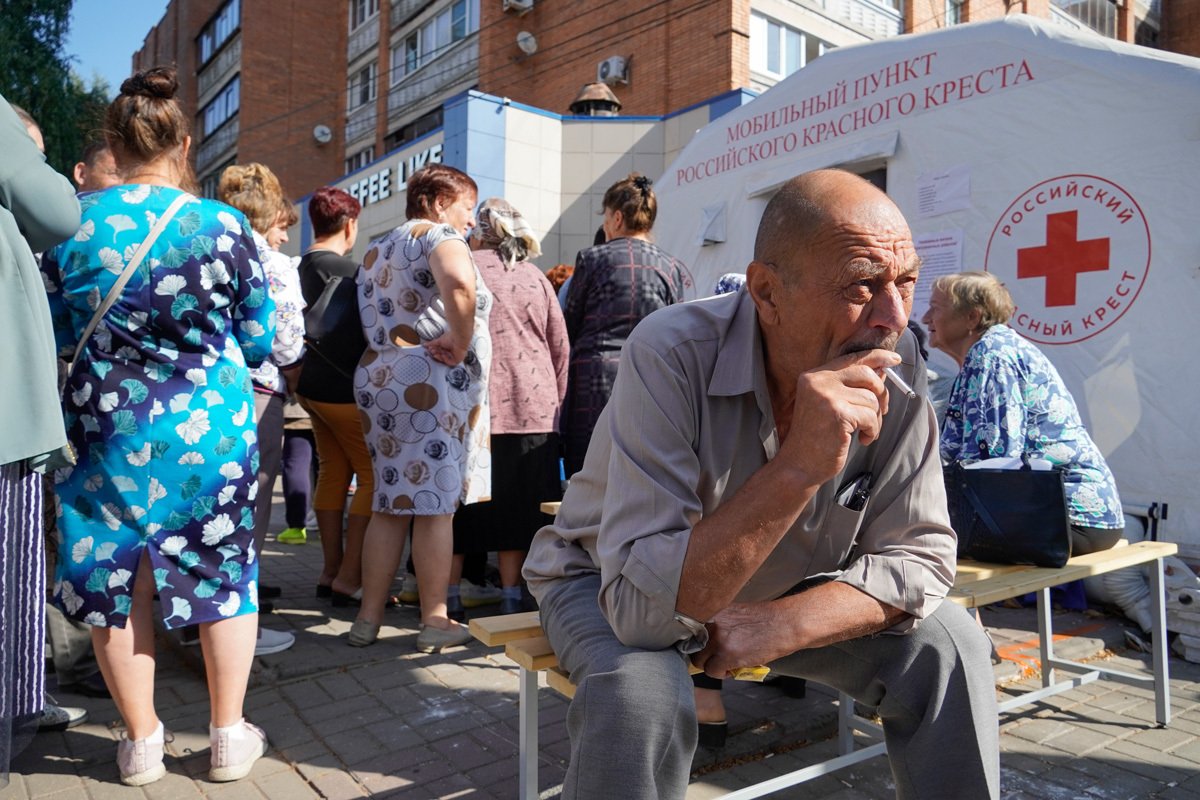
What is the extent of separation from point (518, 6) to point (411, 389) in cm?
1701

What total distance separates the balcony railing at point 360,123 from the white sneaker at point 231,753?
2411 cm

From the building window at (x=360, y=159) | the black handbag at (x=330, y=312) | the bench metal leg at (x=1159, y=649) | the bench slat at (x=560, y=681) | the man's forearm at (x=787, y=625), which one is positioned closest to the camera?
the man's forearm at (x=787, y=625)

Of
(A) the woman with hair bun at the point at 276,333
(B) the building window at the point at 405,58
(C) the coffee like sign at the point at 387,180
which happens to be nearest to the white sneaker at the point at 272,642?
(A) the woman with hair bun at the point at 276,333

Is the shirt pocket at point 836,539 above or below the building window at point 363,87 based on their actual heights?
below

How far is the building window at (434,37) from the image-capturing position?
1950 cm

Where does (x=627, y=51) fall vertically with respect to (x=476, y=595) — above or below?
above

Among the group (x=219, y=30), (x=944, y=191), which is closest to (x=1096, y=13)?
(x=944, y=191)

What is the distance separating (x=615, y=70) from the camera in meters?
15.7

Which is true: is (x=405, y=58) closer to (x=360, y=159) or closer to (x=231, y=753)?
(x=360, y=159)

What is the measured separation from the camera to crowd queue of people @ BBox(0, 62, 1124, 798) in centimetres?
138

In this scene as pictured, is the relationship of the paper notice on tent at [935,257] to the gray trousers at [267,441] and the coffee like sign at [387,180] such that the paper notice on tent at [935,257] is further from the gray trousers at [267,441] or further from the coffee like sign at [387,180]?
the coffee like sign at [387,180]

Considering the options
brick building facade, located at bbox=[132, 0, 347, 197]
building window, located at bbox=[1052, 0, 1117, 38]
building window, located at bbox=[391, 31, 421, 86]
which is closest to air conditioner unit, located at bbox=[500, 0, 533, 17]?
building window, located at bbox=[391, 31, 421, 86]

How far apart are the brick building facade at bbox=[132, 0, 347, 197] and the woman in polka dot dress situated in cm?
2466

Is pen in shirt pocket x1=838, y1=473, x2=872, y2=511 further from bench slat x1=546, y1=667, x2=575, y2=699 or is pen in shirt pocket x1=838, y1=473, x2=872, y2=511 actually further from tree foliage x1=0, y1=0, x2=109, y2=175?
tree foliage x1=0, y1=0, x2=109, y2=175
